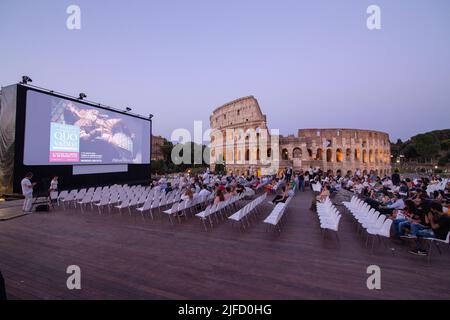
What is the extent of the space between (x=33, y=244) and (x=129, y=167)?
15510 mm

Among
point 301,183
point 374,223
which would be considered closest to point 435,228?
point 374,223

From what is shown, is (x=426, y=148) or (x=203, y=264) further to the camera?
(x=426, y=148)

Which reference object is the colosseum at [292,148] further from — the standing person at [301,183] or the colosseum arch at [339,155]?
the standing person at [301,183]

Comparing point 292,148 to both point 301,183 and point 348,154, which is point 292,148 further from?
point 301,183

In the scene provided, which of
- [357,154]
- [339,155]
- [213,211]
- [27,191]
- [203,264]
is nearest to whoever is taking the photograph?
[203,264]

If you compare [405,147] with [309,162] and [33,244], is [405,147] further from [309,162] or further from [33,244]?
[33,244]

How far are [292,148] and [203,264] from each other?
31880mm

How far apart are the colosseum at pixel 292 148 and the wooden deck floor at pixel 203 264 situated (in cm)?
2682

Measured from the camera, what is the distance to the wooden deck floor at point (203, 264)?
346cm

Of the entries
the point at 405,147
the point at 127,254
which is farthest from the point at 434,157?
the point at 127,254

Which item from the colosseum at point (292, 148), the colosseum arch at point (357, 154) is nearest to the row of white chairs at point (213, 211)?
the colosseum at point (292, 148)

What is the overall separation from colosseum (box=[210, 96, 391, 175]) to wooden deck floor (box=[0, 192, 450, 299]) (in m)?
26.8

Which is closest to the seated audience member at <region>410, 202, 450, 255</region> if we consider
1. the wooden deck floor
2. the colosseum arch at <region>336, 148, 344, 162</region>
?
the wooden deck floor

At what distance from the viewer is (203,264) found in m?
4.41
